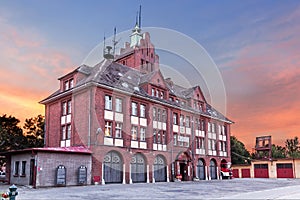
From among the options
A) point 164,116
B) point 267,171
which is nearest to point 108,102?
point 164,116

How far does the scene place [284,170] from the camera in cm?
5425

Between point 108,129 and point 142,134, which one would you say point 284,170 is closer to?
point 142,134

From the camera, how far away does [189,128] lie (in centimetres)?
4453

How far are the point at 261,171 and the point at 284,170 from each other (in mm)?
3956

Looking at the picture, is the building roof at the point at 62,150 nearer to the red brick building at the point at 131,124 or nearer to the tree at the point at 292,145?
the red brick building at the point at 131,124

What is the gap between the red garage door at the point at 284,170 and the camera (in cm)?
5356

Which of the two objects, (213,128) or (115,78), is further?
(213,128)

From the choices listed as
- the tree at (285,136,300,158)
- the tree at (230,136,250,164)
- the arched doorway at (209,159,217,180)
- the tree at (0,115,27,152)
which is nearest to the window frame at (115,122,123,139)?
the arched doorway at (209,159,217,180)

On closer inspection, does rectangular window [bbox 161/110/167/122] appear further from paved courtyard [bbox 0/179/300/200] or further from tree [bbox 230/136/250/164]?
tree [bbox 230/136/250/164]

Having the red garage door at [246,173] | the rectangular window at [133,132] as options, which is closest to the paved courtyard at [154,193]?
the rectangular window at [133,132]

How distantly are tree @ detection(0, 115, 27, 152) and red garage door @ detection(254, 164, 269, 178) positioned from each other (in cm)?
3736

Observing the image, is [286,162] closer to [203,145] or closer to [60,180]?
[203,145]

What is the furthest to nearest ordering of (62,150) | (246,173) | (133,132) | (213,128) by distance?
(246,173) → (213,128) → (133,132) → (62,150)

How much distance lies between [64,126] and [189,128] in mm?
16907
